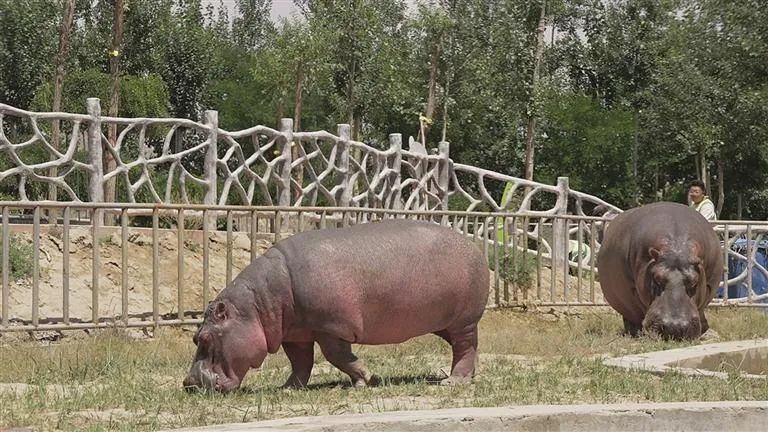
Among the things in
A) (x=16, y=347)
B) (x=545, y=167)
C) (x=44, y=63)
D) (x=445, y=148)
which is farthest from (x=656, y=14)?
(x=16, y=347)

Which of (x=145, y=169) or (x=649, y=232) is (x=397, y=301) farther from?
(x=145, y=169)

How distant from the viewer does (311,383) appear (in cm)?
794

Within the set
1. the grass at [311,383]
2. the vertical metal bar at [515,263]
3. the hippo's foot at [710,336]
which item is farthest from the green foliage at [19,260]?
the hippo's foot at [710,336]

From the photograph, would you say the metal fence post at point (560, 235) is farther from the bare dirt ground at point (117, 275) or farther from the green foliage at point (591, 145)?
the green foliage at point (591, 145)

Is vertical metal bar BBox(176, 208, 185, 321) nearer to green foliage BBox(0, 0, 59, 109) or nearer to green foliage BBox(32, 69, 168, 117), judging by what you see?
green foliage BBox(32, 69, 168, 117)

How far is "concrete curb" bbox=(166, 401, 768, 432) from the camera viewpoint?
5680 mm

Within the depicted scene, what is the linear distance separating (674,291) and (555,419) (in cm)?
414

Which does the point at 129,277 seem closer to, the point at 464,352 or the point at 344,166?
the point at 344,166

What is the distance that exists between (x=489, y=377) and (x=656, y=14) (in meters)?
40.4

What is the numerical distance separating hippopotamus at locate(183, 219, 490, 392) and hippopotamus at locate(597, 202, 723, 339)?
2500 millimetres

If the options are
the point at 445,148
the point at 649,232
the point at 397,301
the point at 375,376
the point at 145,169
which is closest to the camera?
the point at 397,301

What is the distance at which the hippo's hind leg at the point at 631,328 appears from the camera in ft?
37.2

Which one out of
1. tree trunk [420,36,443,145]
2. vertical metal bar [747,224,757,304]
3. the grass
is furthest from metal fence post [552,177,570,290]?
tree trunk [420,36,443,145]

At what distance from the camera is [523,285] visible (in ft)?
48.0
